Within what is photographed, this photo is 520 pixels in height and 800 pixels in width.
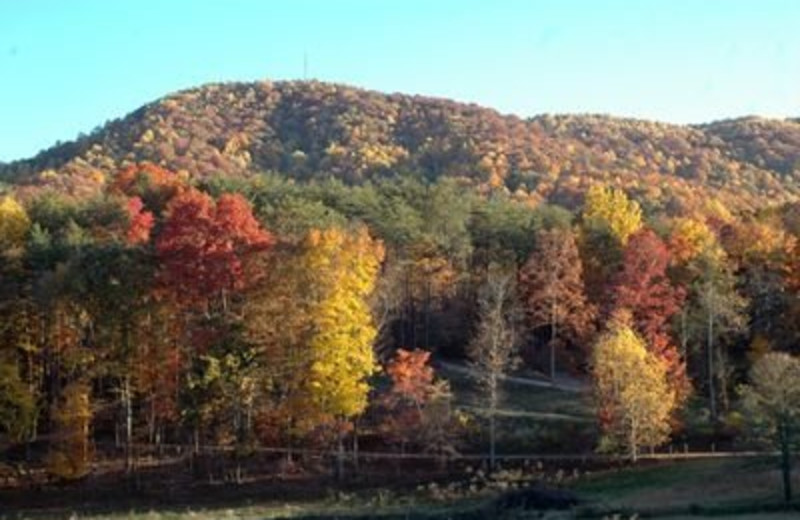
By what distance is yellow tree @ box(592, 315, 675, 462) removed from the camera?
55.4 metres

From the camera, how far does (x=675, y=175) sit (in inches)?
6998

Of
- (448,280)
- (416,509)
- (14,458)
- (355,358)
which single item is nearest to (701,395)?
(448,280)

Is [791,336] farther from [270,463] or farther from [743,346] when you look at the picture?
[270,463]

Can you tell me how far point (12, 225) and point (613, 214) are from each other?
1952 inches

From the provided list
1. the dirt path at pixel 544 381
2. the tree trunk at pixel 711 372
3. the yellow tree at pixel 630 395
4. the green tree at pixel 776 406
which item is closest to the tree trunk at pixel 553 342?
the dirt path at pixel 544 381

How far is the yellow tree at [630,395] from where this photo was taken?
55438 mm

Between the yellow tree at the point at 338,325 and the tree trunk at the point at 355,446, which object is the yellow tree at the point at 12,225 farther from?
the tree trunk at the point at 355,446

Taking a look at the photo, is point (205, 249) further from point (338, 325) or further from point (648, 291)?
point (648, 291)

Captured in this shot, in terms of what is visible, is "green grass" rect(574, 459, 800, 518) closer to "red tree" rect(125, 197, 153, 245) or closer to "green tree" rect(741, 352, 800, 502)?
"green tree" rect(741, 352, 800, 502)

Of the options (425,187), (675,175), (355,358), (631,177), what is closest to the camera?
(355,358)

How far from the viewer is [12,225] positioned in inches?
3066

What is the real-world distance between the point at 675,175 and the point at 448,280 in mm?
103754

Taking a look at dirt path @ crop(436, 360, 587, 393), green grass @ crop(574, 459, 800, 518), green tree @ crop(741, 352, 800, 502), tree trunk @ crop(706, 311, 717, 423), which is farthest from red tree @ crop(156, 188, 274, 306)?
green tree @ crop(741, 352, 800, 502)

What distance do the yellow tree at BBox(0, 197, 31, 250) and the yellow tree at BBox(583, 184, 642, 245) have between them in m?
44.7
